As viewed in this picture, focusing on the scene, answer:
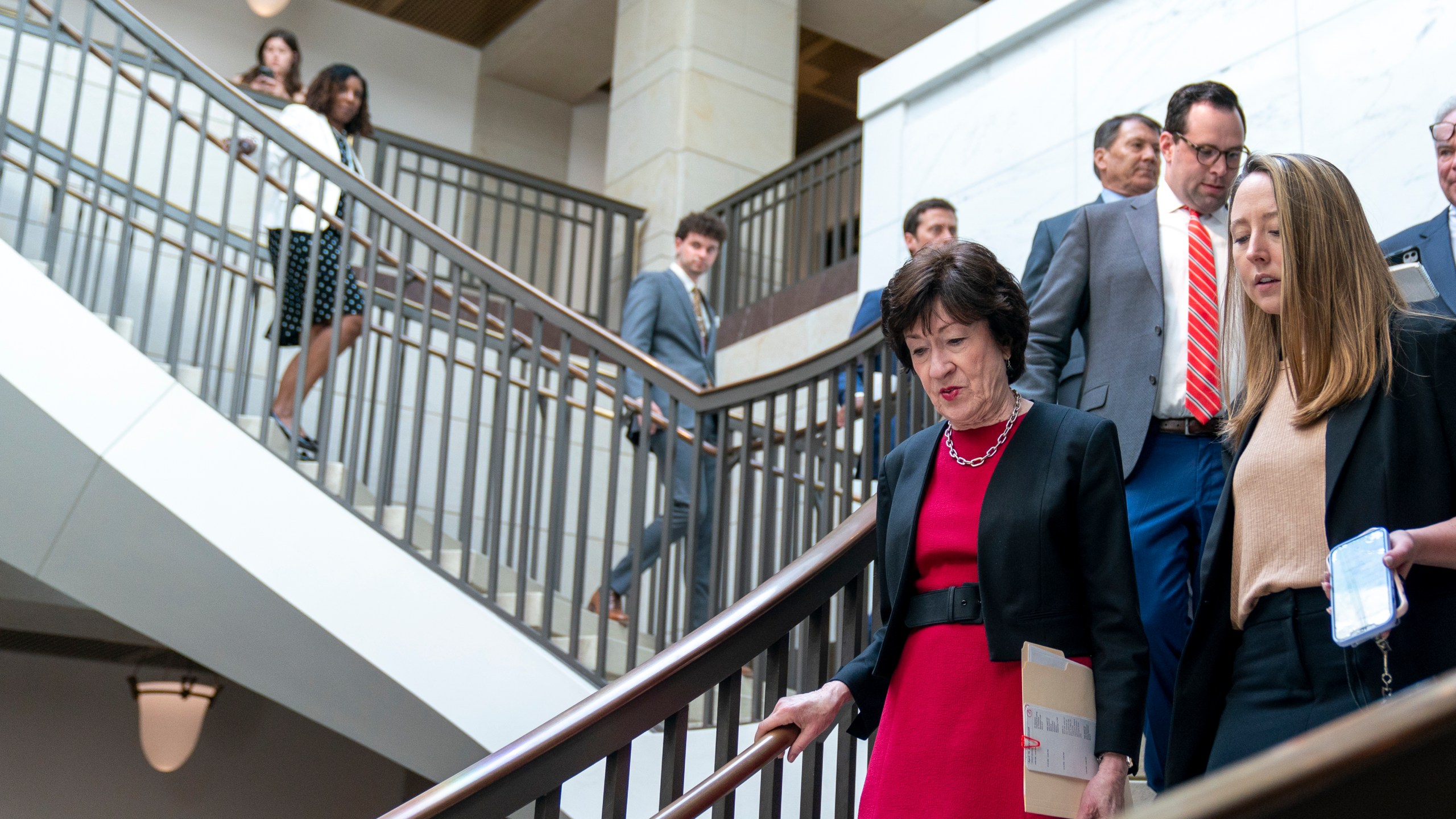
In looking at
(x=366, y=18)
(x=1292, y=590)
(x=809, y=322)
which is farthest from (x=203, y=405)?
(x=366, y=18)

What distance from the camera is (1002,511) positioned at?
5.61 ft

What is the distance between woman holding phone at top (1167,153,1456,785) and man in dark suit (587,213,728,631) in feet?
9.42

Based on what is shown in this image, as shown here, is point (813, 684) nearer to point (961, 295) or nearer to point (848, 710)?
Result: point (848, 710)

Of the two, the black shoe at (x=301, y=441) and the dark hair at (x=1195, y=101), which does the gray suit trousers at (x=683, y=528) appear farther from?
the dark hair at (x=1195, y=101)

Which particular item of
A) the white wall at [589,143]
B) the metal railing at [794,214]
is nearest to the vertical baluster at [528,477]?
the metal railing at [794,214]

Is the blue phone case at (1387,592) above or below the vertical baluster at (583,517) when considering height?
below

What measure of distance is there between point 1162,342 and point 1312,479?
0.85m

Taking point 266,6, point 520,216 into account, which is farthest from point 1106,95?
point 266,6

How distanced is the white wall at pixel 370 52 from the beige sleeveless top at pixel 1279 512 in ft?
30.4

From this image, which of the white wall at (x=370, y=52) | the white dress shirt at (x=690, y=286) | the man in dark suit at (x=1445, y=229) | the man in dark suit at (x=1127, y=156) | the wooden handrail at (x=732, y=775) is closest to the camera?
the wooden handrail at (x=732, y=775)

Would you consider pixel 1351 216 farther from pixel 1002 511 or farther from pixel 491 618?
pixel 491 618

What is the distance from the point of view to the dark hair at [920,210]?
13.8ft

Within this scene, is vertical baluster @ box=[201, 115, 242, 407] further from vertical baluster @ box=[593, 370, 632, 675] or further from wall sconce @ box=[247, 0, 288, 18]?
wall sconce @ box=[247, 0, 288, 18]

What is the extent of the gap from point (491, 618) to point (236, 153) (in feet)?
5.68
